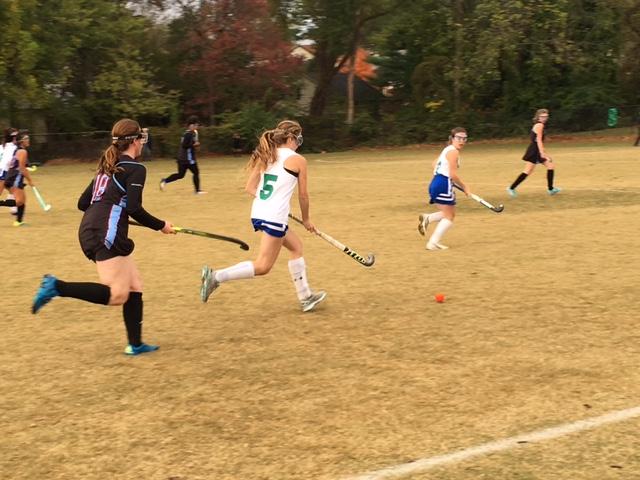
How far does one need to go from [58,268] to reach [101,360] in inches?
166

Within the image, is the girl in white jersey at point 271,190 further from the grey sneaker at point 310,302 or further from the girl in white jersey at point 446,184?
the girl in white jersey at point 446,184

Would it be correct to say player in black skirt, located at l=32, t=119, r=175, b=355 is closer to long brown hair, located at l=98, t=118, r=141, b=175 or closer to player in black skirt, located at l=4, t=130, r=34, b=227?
long brown hair, located at l=98, t=118, r=141, b=175

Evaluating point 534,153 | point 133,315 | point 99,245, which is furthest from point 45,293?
point 534,153

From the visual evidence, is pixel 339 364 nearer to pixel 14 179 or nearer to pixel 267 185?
pixel 267 185

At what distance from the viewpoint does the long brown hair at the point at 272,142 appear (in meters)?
6.61

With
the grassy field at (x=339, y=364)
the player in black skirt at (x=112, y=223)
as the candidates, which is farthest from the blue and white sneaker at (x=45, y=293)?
Result: the grassy field at (x=339, y=364)

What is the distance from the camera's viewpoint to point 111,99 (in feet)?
133

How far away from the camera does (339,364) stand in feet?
17.5

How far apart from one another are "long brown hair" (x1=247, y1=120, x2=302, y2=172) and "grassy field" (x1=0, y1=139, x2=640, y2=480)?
1.44 metres

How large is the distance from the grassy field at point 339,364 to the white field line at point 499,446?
59 mm

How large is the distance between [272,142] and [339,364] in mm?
2279

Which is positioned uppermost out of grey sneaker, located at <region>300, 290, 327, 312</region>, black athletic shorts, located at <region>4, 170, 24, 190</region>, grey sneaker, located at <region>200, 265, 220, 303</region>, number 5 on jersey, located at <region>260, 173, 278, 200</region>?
number 5 on jersey, located at <region>260, 173, 278, 200</region>

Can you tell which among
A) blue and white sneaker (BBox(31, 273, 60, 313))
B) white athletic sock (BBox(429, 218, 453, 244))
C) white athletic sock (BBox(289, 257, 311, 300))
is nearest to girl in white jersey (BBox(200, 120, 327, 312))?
white athletic sock (BBox(289, 257, 311, 300))

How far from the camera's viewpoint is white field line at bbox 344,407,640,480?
3.60 m
